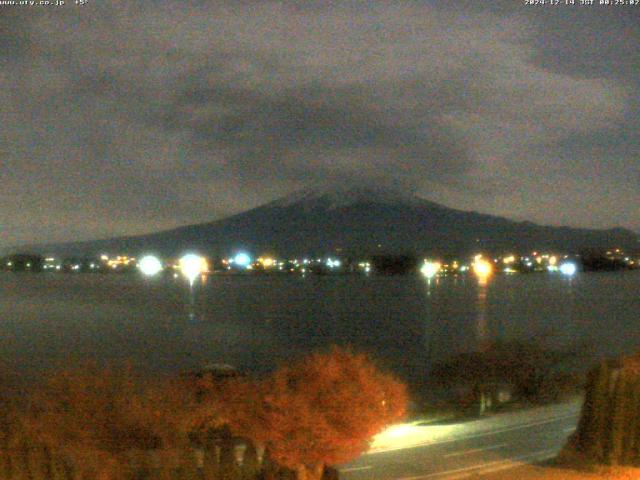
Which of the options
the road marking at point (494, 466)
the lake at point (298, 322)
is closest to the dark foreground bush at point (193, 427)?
the road marking at point (494, 466)

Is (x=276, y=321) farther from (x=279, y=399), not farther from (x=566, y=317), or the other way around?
(x=279, y=399)

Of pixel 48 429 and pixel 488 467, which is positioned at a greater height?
pixel 48 429

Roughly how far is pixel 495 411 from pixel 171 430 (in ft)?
60.9

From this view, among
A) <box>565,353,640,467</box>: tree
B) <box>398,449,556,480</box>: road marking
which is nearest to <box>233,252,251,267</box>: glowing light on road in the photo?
<box>398,449,556,480</box>: road marking

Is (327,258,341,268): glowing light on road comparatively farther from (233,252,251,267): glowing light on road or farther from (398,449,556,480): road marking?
(398,449,556,480): road marking

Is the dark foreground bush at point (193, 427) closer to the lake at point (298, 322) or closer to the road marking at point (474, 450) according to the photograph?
the road marking at point (474, 450)

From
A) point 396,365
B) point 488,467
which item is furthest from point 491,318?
point 488,467

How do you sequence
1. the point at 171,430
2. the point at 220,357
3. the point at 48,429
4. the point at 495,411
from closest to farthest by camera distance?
the point at 48,429, the point at 171,430, the point at 495,411, the point at 220,357

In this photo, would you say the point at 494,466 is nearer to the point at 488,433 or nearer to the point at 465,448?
the point at 465,448

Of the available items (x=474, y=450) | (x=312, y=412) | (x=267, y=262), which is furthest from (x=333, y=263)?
(x=312, y=412)

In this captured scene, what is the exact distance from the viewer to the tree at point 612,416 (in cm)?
1184

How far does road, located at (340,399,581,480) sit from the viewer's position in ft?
46.1

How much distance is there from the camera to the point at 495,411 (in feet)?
89.8

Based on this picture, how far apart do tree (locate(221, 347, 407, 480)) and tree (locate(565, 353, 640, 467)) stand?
10.4 feet
